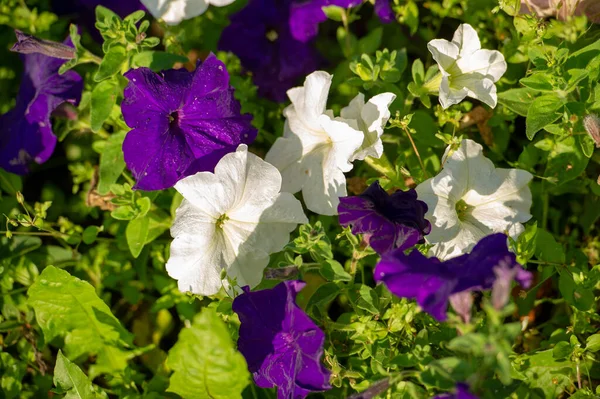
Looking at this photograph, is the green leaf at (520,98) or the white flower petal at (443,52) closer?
the white flower petal at (443,52)

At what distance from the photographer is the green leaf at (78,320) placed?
2262 millimetres

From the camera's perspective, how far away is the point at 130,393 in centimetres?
232

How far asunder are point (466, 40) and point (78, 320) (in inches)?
61.0

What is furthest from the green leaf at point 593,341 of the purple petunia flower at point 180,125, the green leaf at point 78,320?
the green leaf at point 78,320

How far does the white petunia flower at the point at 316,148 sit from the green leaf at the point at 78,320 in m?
0.78

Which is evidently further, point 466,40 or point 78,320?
point 78,320

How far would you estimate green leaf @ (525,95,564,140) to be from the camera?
188 centimetres

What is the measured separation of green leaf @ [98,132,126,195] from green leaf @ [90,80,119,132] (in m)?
0.13

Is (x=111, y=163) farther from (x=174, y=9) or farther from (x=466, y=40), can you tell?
(x=466, y=40)

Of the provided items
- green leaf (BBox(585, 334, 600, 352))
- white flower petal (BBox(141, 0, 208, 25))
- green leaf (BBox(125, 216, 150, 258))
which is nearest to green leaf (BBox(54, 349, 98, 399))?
green leaf (BBox(125, 216, 150, 258))

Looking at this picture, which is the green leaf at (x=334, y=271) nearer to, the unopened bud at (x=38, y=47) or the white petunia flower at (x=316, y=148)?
the white petunia flower at (x=316, y=148)

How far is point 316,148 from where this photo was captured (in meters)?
2.14

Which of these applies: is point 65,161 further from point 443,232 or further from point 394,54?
point 443,232

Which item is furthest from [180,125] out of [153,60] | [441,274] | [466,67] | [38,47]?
[441,274]
